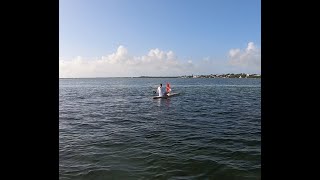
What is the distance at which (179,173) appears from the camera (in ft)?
31.2

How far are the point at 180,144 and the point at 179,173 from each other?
430 centimetres
